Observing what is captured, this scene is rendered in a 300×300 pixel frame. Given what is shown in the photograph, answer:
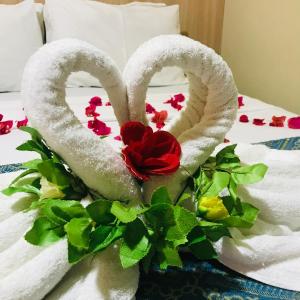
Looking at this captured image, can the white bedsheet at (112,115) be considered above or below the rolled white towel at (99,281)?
below

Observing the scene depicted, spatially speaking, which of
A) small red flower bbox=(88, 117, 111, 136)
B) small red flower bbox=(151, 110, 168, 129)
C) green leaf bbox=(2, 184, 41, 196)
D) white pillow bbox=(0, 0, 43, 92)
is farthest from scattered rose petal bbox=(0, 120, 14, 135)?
green leaf bbox=(2, 184, 41, 196)

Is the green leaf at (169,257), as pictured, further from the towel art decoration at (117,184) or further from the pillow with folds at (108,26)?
the pillow with folds at (108,26)

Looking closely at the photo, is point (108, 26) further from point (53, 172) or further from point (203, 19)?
point (53, 172)

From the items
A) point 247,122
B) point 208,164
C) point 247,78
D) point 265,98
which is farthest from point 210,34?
point 208,164

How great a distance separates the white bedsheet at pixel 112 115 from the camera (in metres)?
1.17

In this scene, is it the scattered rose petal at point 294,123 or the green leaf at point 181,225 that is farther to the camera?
the scattered rose petal at point 294,123

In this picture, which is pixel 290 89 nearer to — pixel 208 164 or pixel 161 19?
pixel 161 19

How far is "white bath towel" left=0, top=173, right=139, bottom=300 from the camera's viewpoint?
494 mm

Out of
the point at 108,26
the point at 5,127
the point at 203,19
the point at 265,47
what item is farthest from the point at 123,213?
the point at 203,19

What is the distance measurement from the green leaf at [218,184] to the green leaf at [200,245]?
0.07m

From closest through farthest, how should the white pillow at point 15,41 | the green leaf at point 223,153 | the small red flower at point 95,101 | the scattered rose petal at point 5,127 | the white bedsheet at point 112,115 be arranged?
the green leaf at point 223,153, the white bedsheet at point 112,115, the scattered rose petal at point 5,127, the small red flower at point 95,101, the white pillow at point 15,41

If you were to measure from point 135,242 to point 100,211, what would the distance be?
65 millimetres

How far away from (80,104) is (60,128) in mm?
1166

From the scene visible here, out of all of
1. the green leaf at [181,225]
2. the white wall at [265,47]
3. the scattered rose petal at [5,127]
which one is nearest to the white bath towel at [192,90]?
the green leaf at [181,225]
